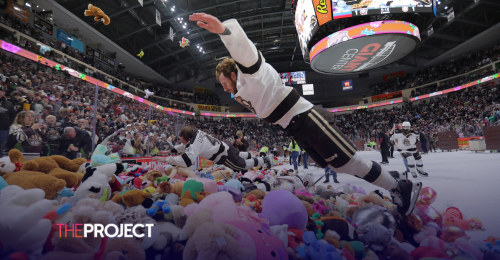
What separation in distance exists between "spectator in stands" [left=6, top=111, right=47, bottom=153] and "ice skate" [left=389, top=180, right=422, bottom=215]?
4745 mm

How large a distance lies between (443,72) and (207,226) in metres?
29.5

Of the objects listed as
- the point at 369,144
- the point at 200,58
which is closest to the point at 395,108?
the point at 369,144

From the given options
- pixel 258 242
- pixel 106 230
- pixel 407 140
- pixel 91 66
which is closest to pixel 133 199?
pixel 106 230

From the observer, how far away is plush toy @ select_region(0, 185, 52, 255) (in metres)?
0.71

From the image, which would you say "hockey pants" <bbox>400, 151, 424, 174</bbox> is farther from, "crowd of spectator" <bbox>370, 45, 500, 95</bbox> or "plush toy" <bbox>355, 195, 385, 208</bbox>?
"crowd of spectator" <bbox>370, 45, 500, 95</bbox>

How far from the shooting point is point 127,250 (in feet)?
2.68

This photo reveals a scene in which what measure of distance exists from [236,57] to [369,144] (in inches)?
665

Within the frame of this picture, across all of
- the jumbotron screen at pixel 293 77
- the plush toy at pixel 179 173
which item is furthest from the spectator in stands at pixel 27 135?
the jumbotron screen at pixel 293 77

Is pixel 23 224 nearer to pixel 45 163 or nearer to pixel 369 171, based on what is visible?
pixel 45 163

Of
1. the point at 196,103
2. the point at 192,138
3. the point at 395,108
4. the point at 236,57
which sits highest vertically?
the point at 196,103

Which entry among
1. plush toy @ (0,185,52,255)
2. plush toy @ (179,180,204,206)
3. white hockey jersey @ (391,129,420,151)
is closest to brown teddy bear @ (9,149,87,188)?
plush toy @ (179,180,204,206)

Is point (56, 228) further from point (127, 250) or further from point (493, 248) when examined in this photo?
point (493, 248)

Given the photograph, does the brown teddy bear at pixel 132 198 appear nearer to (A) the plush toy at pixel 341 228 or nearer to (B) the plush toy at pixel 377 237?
(A) the plush toy at pixel 341 228

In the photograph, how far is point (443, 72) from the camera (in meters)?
21.3
